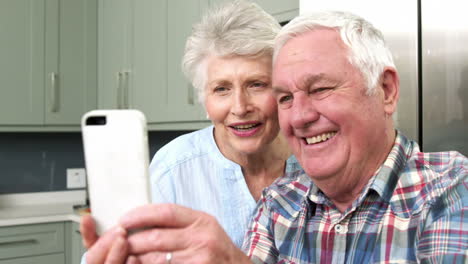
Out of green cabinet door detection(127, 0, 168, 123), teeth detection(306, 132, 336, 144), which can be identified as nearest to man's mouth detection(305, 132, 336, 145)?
teeth detection(306, 132, 336, 144)

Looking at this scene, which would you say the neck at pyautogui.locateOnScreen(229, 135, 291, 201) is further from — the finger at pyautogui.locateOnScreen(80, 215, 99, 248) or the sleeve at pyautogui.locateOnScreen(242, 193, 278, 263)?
the finger at pyautogui.locateOnScreen(80, 215, 99, 248)

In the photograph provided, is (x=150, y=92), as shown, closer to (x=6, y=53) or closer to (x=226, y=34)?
(x=6, y=53)

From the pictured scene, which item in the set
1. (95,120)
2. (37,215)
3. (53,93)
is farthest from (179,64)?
(95,120)

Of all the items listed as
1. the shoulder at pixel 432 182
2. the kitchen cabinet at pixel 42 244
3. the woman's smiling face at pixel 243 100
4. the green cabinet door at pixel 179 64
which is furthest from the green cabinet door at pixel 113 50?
the shoulder at pixel 432 182

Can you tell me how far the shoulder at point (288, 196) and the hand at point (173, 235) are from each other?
367 mm

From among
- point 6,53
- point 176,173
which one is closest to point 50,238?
point 6,53

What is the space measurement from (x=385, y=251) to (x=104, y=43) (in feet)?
8.55

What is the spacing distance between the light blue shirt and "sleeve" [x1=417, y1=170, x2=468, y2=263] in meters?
0.46

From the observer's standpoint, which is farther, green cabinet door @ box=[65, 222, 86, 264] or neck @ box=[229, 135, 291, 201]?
green cabinet door @ box=[65, 222, 86, 264]

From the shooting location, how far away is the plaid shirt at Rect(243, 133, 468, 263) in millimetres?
748

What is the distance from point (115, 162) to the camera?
60cm

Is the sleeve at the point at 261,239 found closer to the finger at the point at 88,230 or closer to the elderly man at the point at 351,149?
the elderly man at the point at 351,149

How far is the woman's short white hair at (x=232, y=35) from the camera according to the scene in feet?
3.67

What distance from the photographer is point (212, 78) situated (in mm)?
1167
